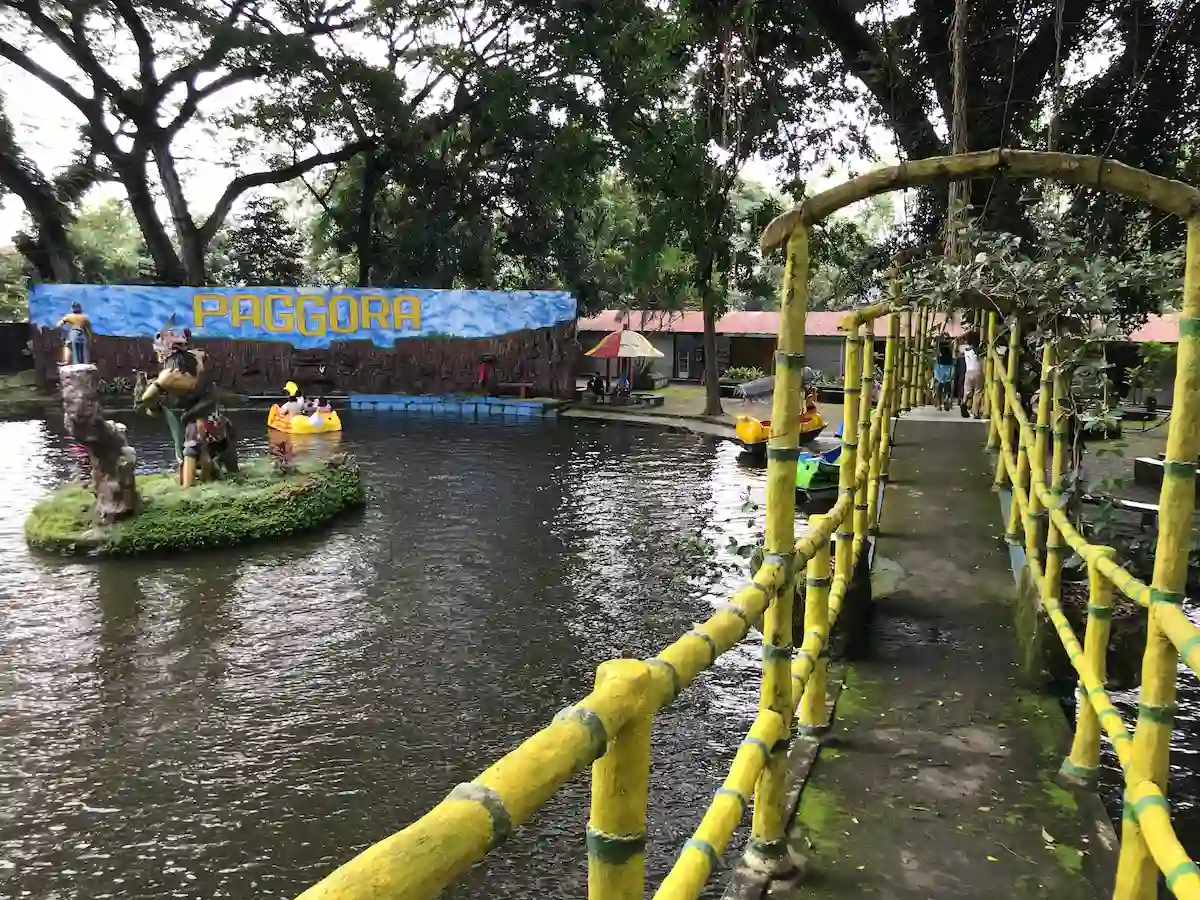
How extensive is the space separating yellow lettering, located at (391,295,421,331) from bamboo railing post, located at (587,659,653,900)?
82.0 feet

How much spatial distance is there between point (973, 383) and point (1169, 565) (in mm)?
11587

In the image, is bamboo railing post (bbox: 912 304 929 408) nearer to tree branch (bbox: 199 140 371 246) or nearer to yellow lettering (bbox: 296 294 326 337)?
yellow lettering (bbox: 296 294 326 337)

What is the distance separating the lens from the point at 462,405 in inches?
959

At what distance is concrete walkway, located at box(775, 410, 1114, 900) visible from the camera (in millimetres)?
2941

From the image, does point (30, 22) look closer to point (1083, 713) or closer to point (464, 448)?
point (464, 448)

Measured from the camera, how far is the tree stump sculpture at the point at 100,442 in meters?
9.71

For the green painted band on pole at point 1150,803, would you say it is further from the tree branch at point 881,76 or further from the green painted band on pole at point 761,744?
the tree branch at point 881,76

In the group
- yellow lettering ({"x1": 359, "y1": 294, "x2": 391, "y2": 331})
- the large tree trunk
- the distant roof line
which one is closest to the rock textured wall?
yellow lettering ({"x1": 359, "y1": 294, "x2": 391, "y2": 331})

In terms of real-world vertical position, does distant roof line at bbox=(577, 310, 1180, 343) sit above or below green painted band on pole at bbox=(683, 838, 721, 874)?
above

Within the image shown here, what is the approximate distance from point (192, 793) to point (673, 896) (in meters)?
4.31

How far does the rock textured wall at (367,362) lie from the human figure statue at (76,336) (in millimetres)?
1467

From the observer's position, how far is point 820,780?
3523 mm

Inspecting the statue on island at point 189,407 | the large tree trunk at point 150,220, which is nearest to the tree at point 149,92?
the large tree trunk at point 150,220

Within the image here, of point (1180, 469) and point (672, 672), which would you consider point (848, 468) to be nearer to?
point (1180, 469)
